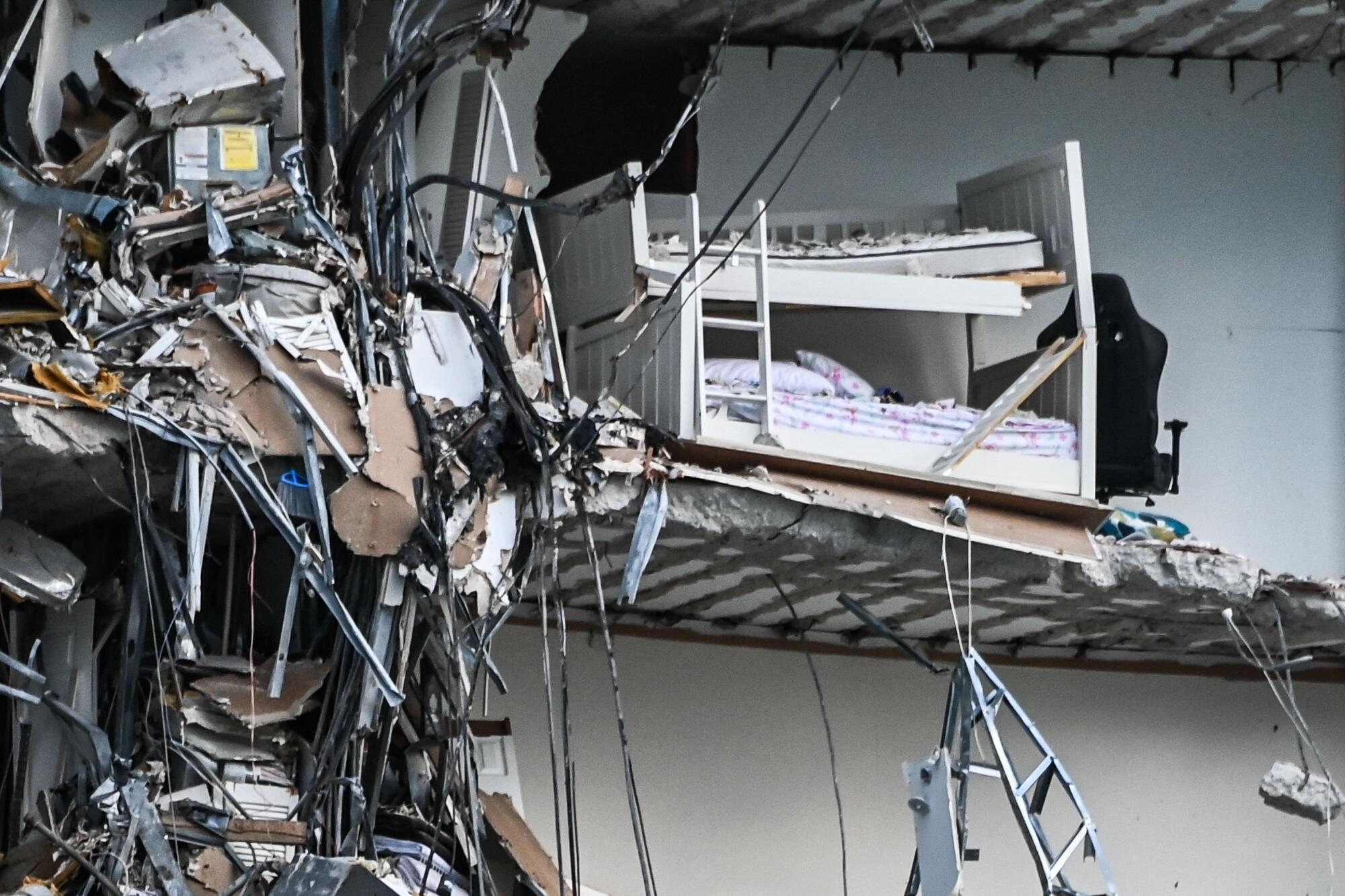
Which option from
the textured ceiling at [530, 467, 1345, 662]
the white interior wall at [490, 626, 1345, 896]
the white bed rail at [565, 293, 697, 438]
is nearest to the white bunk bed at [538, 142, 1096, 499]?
the white bed rail at [565, 293, 697, 438]

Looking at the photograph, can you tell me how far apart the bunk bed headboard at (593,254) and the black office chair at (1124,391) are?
1896 mm

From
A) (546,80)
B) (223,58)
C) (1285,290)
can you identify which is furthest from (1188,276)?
A: (223,58)

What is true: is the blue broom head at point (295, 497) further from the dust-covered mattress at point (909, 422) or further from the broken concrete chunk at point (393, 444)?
the dust-covered mattress at point (909, 422)

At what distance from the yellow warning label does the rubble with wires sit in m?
0.01

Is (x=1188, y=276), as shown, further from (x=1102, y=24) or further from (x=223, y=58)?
(x=223, y=58)

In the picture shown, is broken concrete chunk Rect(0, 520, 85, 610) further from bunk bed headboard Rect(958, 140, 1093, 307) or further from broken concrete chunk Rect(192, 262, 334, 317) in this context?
bunk bed headboard Rect(958, 140, 1093, 307)

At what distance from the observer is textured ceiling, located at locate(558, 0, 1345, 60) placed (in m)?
8.16

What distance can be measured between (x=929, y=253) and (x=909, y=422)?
2.46 feet

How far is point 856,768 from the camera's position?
334 inches

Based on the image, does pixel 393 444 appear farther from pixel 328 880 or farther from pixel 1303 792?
pixel 1303 792

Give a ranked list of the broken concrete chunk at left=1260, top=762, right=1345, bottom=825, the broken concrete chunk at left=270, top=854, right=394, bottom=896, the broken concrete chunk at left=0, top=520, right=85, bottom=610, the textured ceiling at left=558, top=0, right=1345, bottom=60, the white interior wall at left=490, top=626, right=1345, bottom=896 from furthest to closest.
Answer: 1. the textured ceiling at left=558, top=0, right=1345, bottom=60
2. the white interior wall at left=490, top=626, right=1345, bottom=896
3. the broken concrete chunk at left=1260, top=762, right=1345, bottom=825
4. the broken concrete chunk at left=0, top=520, right=85, bottom=610
5. the broken concrete chunk at left=270, top=854, right=394, bottom=896

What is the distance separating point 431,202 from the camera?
710 cm

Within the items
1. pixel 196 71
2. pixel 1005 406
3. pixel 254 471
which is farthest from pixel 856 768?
pixel 196 71

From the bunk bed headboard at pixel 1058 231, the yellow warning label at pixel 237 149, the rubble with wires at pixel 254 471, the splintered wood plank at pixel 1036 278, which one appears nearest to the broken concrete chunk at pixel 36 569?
the rubble with wires at pixel 254 471
